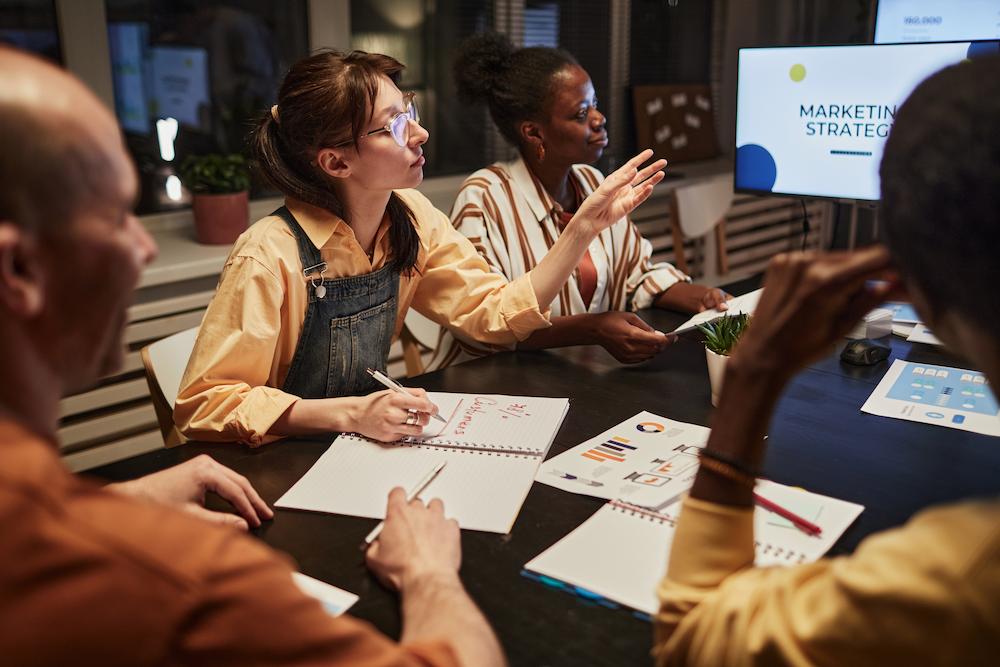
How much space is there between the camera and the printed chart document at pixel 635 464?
4.18 ft

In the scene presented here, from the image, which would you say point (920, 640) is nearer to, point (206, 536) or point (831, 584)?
point (831, 584)

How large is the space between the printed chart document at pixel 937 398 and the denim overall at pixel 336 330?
93 centimetres

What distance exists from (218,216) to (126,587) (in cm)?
245

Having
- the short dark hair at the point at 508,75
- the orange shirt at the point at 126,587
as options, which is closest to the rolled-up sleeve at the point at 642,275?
the short dark hair at the point at 508,75

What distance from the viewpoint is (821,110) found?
2.20 meters

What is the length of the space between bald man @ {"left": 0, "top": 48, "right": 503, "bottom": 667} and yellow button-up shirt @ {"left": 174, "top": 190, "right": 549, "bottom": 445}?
0.73m

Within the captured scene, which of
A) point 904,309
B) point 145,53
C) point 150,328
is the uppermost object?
point 145,53

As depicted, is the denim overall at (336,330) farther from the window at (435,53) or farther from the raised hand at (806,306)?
the window at (435,53)

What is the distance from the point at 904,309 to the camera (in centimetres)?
214

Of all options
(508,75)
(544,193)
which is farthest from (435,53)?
(544,193)

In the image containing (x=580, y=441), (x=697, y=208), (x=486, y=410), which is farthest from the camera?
(x=697, y=208)

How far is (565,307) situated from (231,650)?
1824 millimetres

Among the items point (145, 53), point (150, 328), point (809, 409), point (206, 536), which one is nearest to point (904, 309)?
point (809, 409)

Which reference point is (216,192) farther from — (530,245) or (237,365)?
(237,365)
